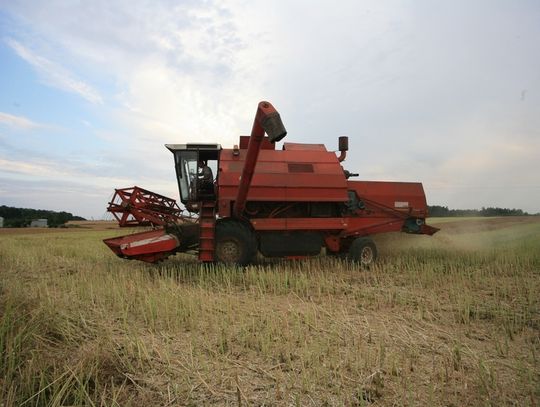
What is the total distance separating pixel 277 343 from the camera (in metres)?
3.24

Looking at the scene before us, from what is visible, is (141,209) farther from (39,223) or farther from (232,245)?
(39,223)

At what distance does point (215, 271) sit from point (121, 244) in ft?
5.59

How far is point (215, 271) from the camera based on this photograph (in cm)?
727

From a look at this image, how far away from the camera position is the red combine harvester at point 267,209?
7.36 metres

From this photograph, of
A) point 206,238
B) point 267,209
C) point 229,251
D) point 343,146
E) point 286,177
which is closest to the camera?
point 206,238

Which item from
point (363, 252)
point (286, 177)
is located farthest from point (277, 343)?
point (363, 252)

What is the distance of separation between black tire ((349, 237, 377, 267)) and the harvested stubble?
5.50ft

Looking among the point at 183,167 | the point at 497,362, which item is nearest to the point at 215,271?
the point at 183,167

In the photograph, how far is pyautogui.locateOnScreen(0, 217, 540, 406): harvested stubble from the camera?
2.42m

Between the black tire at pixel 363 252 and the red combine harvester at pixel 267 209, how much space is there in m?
0.02

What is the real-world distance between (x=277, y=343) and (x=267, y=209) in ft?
15.7

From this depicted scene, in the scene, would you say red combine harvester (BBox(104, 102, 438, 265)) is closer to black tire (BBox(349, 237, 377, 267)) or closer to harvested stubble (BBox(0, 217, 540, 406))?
black tire (BBox(349, 237, 377, 267))

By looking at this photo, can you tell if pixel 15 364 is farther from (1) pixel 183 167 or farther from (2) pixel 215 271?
(1) pixel 183 167

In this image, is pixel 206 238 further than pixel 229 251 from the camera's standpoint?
No
